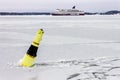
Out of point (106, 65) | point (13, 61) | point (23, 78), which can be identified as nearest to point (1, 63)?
point (13, 61)

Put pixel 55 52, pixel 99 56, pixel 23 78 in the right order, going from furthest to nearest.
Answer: pixel 55 52
pixel 99 56
pixel 23 78

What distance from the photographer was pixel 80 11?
10125 cm

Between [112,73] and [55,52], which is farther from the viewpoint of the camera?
[55,52]

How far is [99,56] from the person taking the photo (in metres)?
9.57

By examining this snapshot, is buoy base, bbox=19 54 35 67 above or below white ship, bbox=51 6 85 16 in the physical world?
above

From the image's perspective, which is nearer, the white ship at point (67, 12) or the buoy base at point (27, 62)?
the buoy base at point (27, 62)

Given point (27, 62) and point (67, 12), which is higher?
point (27, 62)

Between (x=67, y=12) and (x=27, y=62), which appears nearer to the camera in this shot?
(x=27, y=62)

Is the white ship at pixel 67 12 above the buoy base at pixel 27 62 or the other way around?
the other way around

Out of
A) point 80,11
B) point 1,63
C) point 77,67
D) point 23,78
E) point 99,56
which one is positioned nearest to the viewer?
point 23,78

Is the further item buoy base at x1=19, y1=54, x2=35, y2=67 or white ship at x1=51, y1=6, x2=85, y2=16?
white ship at x1=51, y1=6, x2=85, y2=16

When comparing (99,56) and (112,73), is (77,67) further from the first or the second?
(99,56)

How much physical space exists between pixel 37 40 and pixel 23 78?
2.00 m

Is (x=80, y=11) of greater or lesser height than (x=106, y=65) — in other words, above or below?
below
